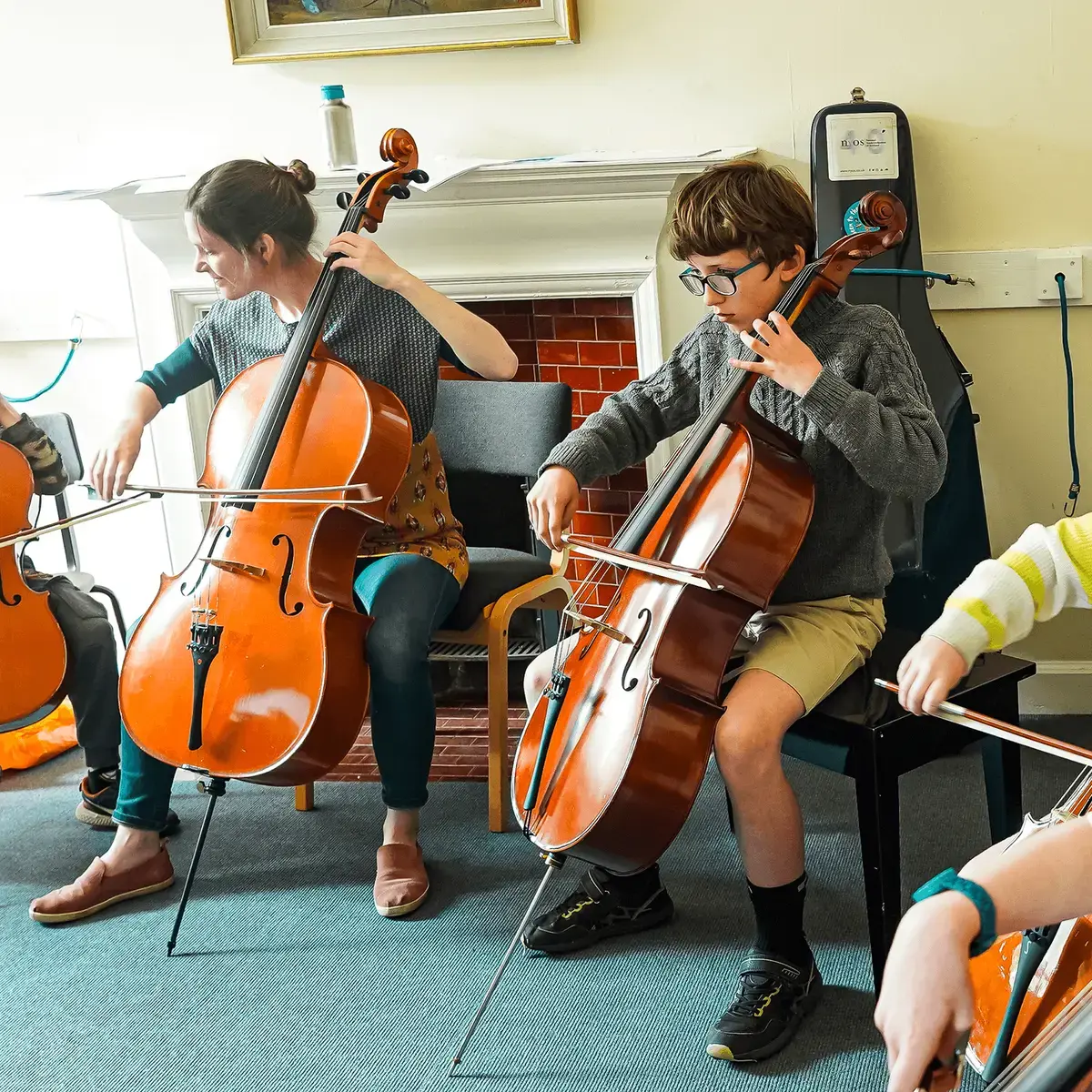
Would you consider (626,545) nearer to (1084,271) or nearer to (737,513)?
(737,513)

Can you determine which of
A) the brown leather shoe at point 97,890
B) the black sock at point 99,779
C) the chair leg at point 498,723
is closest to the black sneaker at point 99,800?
the black sock at point 99,779

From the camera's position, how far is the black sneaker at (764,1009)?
146 cm

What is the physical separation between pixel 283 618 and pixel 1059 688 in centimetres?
161

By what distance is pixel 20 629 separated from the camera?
1.87 metres

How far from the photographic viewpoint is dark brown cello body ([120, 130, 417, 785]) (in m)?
1.65

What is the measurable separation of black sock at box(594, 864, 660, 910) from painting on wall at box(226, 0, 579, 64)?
62.2 inches

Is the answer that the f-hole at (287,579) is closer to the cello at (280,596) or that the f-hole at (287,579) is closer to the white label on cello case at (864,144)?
the cello at (280,596)

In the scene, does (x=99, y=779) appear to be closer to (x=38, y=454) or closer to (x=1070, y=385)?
Answer: (x=38, y=454)

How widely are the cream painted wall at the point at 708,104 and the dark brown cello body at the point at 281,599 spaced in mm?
752

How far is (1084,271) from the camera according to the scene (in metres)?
2.24

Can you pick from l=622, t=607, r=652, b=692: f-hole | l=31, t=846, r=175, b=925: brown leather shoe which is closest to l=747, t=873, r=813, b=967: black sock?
l=622, t=607, r=652, b=692: f-hole

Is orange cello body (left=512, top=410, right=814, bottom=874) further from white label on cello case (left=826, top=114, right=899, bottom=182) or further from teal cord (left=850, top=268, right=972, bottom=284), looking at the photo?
white label on cello case (left=826, top=114, right=899, bottom=182)

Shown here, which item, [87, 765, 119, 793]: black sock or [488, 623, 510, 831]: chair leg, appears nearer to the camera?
[488, 623, 510, 831]: chair leg

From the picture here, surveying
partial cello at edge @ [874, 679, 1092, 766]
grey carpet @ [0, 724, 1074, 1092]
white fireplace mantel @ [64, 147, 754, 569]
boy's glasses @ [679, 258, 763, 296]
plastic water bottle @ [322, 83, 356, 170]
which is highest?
plastic water bottle @ [322, 83, 356, 170]
